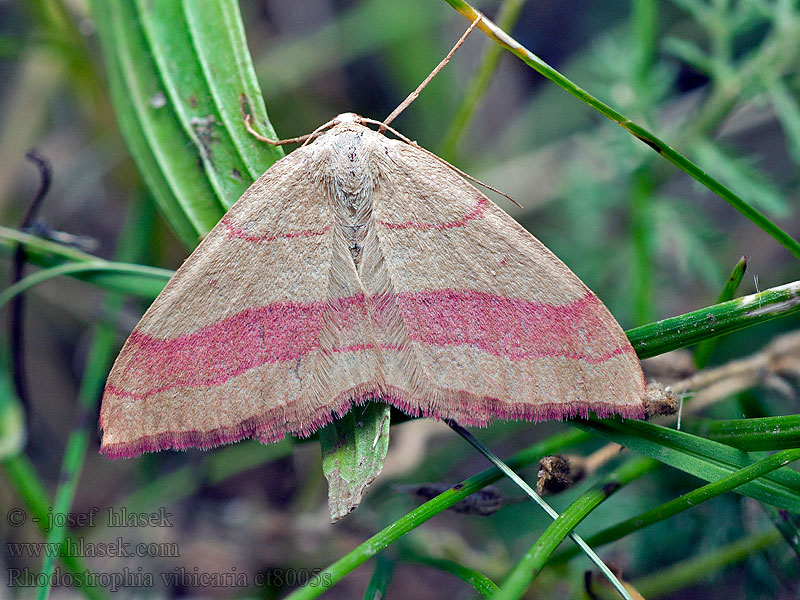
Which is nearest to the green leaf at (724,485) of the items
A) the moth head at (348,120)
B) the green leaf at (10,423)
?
the moth head at (348,120)

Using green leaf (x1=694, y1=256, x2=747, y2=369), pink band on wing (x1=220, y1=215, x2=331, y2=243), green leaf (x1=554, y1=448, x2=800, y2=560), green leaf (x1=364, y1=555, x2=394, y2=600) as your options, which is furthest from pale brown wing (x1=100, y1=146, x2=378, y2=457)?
green leaf (x1=694, y1=256, x2=747, y2=369)

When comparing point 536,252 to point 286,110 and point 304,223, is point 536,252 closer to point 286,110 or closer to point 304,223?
point 304,223

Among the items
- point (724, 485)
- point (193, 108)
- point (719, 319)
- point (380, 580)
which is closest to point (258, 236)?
point (193, 108)

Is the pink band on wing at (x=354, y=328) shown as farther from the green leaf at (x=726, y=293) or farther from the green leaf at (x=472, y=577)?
the green leaf at (x=472, y=577)

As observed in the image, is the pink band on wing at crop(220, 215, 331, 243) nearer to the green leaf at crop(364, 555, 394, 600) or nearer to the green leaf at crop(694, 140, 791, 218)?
the green leaf at crop(364, 555, 394, 600)

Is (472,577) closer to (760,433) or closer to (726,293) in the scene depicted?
(760,433)
